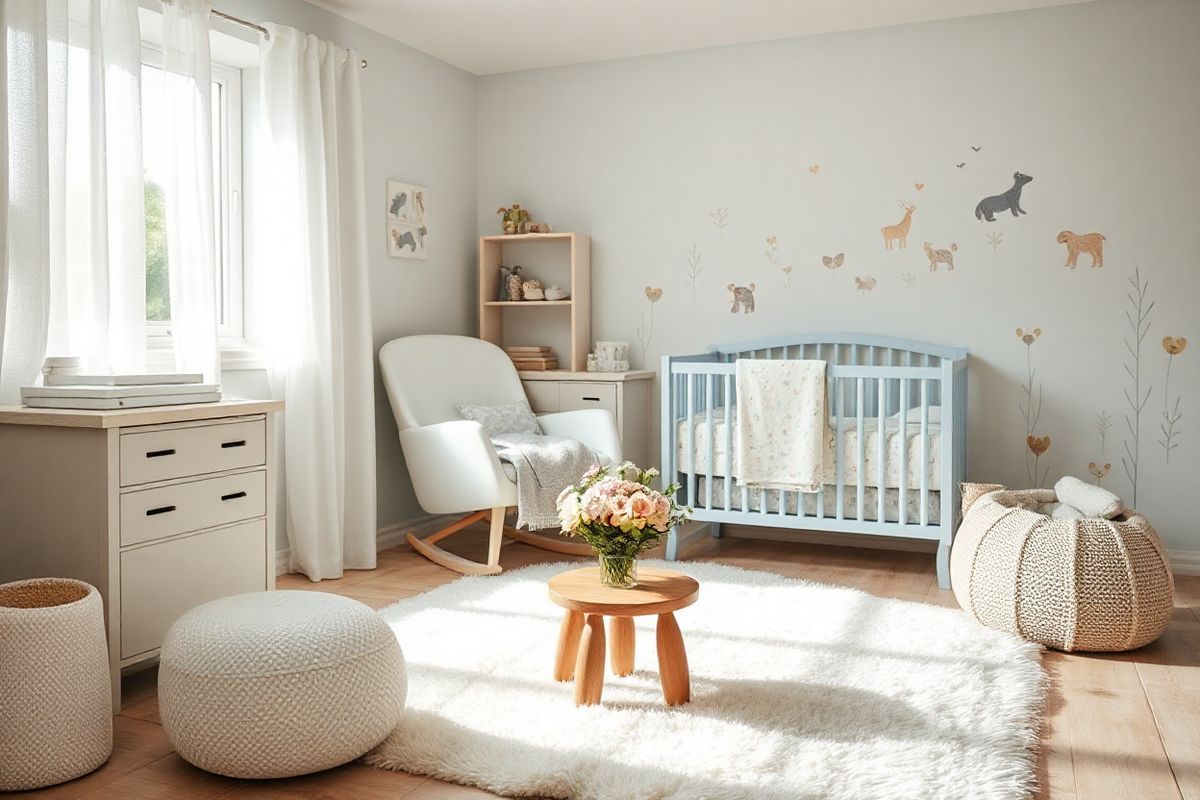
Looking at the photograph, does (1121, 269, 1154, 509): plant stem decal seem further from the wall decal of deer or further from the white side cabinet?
the white side cabinet

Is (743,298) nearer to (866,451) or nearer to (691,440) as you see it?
(691,440)

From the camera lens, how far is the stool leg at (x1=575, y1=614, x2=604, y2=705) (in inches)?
86.9

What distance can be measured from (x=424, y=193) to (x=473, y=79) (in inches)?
31.0

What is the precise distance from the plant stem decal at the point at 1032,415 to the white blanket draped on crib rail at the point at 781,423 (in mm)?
911

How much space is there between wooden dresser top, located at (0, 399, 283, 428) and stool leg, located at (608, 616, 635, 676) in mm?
1157

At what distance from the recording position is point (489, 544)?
3805 mm

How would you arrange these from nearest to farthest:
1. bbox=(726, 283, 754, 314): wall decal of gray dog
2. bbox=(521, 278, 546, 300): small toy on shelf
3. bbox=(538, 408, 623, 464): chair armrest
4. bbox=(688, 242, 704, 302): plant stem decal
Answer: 1. bbox=(538, 408, 623, 464): chair armrest
2. bbox=(726, 283, 754, 314): wall decal of gray dog
3. bbox=(688, 242, 704, 302): plant stem decal
4. bbox=(521, 278, 546, 300): small toy on shelf

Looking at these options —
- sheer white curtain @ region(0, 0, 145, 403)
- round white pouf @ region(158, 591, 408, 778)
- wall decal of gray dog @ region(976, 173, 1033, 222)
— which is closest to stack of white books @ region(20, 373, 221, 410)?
sheer white curtain @ region(0, 0, 145, 403)

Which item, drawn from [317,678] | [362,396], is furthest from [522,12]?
[317,678]

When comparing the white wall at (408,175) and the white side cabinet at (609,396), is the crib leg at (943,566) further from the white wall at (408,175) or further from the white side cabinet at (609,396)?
the white wall at (408,175)

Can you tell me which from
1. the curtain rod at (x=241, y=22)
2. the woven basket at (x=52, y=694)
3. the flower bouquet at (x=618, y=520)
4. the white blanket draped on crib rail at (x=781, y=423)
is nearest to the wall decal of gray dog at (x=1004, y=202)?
the white blanket draped on crib rail at (x=781, y=423)

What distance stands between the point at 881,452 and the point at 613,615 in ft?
5.47

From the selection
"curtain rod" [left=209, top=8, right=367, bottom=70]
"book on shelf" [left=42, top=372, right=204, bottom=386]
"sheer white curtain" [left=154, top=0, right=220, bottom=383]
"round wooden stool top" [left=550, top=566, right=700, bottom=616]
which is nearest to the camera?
"round wooden stool top" [left=550, top=566, right=700, bottom=616]

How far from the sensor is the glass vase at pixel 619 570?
2232 millimetres
